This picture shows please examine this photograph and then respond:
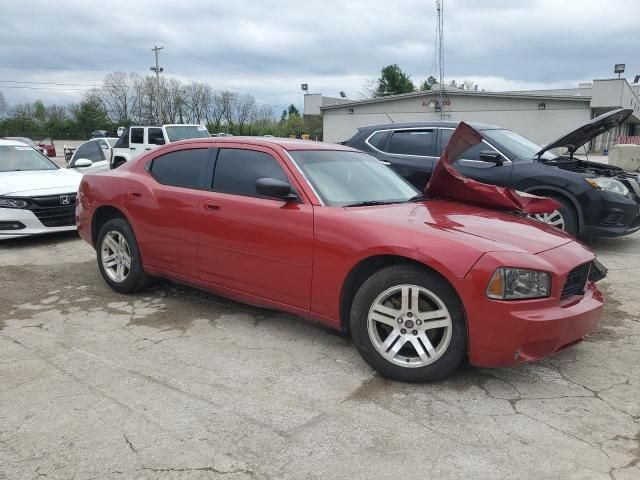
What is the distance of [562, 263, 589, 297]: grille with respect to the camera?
3.29 m

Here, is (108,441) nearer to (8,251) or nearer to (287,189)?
(287,189)

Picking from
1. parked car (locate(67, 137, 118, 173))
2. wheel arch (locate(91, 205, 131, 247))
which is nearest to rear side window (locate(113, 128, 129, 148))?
parked car (locate(67, 137, 118, 173))

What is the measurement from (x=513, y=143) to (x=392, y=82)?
2458 inches

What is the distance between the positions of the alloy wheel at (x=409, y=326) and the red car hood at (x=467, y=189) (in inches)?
54.3

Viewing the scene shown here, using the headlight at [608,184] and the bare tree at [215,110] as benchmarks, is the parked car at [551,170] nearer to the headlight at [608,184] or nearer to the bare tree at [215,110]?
the headlight at [608,184]

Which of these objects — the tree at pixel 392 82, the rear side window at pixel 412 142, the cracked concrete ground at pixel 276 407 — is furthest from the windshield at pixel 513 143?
the tree at pixel 392 82

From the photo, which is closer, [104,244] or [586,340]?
[586,340]

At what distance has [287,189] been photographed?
12.5ft

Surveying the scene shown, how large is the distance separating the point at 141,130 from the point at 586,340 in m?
15.4

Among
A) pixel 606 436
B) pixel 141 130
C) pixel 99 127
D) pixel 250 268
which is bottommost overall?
pixel 606 436

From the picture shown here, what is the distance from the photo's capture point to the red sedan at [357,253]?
10.2 ft

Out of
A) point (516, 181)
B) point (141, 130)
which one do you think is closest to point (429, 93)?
point (141, 130)

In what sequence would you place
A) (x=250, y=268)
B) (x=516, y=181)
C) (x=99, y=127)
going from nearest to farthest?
(x=250, y=268), (x=516, y=181), (x=99, y=127)

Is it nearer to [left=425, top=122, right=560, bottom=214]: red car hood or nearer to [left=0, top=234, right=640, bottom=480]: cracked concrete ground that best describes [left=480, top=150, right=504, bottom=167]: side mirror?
[left=425, top=122, right=560, bottom=214]: red car hood
